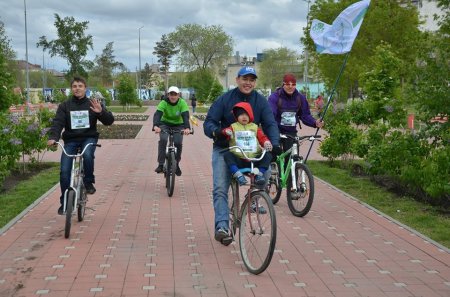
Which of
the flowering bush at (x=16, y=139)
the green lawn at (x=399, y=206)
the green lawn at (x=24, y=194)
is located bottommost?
the green lawn at (x=24, y=194)

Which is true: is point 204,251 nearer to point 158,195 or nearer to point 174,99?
point 158,195

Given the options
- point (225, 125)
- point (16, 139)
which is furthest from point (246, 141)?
point (16, 139)

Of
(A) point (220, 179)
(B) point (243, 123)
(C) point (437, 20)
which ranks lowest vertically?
(A) point (220, 179)

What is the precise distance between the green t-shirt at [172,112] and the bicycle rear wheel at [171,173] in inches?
29.6

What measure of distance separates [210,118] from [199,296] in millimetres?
1951

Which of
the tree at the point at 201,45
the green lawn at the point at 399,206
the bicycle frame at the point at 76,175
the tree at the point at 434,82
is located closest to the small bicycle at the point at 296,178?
the green lawn at the point at 399,206

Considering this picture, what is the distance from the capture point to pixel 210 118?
18.9ft

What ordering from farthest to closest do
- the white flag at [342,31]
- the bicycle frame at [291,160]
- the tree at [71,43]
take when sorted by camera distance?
the tree at [71,43] → the white flag at [342,31] → the bicycle frame at [291,160]

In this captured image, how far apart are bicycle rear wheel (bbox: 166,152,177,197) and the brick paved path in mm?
229

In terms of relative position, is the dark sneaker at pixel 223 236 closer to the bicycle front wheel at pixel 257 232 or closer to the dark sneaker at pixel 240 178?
the bicycle front wheel at pixel 257 232

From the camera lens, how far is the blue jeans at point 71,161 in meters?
6.82

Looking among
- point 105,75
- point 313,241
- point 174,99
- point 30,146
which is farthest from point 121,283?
point 105,75

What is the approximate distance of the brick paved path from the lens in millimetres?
4730

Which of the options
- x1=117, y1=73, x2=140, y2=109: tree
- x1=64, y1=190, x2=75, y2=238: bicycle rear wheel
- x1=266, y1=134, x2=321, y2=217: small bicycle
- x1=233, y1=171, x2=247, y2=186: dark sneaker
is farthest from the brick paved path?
x1=117, y1=73, x2=140, y2=109: tree
